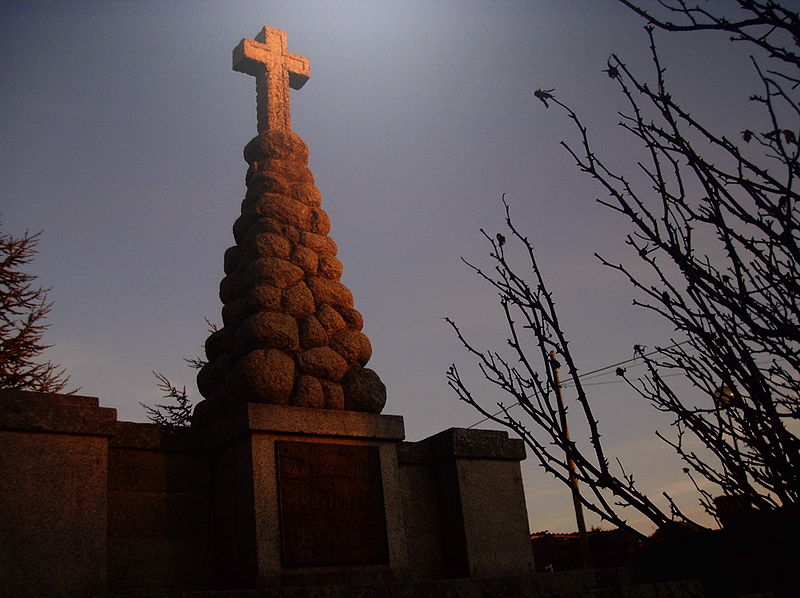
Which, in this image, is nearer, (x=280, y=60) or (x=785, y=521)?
(x=785, y=521)

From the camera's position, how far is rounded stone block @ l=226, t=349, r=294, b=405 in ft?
22.5

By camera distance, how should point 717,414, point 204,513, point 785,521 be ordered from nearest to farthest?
point 785,521, point 717,414, point 204,513

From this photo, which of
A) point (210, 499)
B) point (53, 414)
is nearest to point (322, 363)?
point (210, 499)

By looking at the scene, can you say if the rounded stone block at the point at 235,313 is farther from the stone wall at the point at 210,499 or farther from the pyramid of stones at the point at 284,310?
the stone wall at the point at 210,499

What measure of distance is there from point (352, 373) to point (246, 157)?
9.49ft

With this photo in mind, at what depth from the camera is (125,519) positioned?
6.36 m

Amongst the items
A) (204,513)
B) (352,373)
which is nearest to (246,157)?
(352,373)

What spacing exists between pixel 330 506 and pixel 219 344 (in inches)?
80.8

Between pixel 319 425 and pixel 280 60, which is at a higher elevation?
pixel 280 60

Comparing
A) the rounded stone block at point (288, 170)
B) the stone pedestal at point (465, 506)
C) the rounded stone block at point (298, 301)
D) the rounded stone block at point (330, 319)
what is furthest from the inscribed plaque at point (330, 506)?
the rounded stone block at point (288, 170)

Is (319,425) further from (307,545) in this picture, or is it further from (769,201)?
(769,201)

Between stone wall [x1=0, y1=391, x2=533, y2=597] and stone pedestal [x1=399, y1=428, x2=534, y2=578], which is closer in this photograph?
stone wall [x1=0, y1=391, x2=533, y2=597]

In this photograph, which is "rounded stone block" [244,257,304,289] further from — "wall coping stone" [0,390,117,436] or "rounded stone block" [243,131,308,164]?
"wall coping stone" [0,390,117,436]

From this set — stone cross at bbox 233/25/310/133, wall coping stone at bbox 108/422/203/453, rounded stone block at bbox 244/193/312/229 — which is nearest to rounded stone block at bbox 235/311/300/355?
wall coping stone at bbox 108/422/203/453
